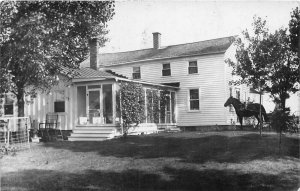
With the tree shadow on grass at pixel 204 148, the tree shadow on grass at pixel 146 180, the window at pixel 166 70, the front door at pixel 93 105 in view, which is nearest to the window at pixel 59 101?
the front door at pixel 93 105

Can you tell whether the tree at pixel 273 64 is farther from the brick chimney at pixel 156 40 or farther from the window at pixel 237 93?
the brick chimney at pixel 156 40

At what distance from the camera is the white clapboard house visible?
19859 mm

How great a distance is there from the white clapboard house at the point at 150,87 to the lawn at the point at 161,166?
5.23 m

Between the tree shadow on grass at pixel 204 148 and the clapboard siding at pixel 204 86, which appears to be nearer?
the tree shadow on grass at pixel 204 148

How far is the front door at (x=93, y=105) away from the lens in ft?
66.3

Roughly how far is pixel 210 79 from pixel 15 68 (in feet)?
48.2

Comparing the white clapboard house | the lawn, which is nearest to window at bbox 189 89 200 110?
the white clapboard house

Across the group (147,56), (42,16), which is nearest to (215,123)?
(147,56)

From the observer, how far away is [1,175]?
10.1 metres

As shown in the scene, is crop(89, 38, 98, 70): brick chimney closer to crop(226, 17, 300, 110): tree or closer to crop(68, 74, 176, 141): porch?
crop(68, 74, 176, 141): porch

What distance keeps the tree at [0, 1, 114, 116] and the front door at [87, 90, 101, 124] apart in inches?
65.9

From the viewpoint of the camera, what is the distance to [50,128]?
19.3m

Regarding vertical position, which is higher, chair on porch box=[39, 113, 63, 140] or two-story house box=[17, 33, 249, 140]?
two-story house box=[17, 33, 249, 140]

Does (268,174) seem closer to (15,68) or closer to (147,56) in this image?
(15,68)
